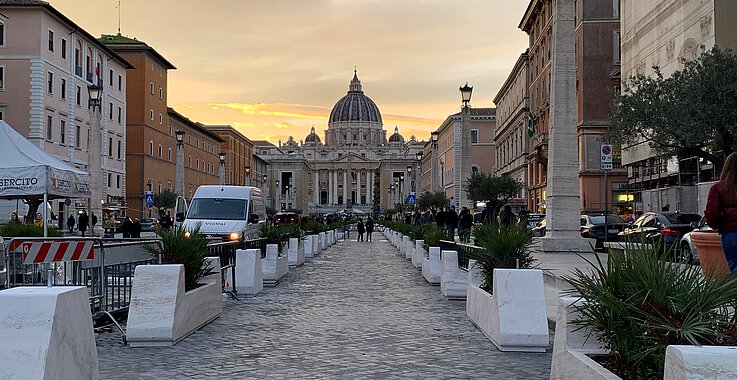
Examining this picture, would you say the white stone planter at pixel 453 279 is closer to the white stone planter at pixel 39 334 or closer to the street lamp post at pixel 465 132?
the white stone planter at pixel 39 334

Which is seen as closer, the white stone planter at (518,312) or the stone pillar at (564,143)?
the white stone planter at (518,312)

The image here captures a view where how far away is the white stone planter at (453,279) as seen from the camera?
49.8 ft

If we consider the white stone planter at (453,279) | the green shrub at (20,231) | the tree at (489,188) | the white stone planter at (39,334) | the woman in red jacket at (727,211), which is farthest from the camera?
the tree at (489,188)

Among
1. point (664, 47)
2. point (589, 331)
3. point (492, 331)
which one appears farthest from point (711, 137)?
point (589, 331)

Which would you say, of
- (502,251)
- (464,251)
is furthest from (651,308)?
(464,251)

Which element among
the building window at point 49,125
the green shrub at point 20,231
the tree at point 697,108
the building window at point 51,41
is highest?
the building window at point 51,41

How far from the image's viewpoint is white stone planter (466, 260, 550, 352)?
30.1 feet

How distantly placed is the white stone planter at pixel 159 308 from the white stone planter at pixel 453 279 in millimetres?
5931

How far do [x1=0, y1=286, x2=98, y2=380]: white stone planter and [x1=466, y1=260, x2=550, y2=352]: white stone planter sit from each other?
16.3 feet

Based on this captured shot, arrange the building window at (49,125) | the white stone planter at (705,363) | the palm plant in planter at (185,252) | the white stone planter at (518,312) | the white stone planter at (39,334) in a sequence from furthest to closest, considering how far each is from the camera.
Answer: the building window at (49,125), the palm plant in planter at (185,252), the white stone planter at (518,312), the white stone planter at (39,334), the white stone planter at (705,363)

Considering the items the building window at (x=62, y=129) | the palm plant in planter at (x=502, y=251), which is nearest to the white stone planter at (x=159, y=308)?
the palm plant in planter at (x=502, y=251)

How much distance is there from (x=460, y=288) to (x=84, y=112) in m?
47.5

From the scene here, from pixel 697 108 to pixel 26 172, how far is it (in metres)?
19.9

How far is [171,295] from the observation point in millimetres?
9844
